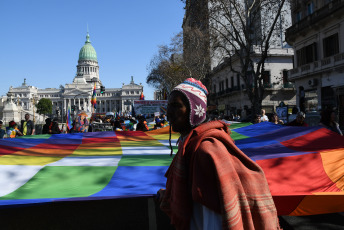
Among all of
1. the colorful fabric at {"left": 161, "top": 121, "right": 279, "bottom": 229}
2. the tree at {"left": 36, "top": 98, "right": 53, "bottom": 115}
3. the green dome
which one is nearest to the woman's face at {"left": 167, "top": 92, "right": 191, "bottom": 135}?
the colorful fabric at {"left": 161, "top": 121, "right": 279, "bottom": 229}

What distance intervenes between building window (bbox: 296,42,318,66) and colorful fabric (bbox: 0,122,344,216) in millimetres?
20441

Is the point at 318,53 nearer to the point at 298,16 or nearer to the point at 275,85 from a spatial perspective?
the point at 298,16

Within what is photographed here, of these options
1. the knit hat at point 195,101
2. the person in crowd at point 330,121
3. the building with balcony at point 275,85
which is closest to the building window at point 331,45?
the building with balcony at point 275,85

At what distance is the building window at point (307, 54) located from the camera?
22453mm

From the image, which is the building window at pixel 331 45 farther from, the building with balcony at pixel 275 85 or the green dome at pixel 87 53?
the green dome at pixel 87 53

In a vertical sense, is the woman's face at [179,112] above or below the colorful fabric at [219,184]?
above

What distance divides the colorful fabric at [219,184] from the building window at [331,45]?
22179mm

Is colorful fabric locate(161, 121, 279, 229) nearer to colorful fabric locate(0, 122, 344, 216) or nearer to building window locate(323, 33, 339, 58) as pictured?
colorful fabric locate(0, 122, 344, 216)

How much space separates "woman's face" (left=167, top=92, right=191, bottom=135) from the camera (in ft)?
5.45

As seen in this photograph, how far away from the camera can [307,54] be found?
23984 mm

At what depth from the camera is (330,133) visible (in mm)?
4309

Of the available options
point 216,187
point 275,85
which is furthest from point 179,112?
point 275,85

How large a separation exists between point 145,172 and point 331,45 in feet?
71.7

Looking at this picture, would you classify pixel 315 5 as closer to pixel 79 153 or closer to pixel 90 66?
pixel 79 153
